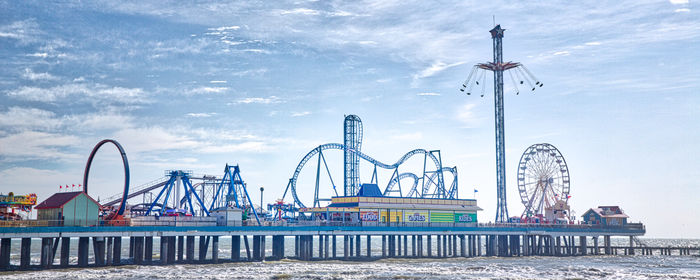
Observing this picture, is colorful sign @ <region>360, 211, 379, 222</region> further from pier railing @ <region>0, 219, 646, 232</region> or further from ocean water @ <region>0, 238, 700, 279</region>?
ocean water @ <region>0, 238, 700, 279</region>

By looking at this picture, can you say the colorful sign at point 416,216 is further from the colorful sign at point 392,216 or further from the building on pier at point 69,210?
the building on pier at point 69,210

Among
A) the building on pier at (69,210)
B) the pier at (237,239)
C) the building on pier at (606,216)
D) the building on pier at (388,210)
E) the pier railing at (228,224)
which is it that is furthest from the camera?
the building on pier at (606,216)

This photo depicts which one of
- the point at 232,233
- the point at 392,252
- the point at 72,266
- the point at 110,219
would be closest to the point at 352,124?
the point at 392,252

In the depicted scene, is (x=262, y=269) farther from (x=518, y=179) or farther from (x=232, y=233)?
(x=518, y=179)

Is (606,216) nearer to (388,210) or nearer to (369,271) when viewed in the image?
(388,210)

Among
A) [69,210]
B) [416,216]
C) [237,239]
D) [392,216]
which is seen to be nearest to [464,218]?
[416,216]

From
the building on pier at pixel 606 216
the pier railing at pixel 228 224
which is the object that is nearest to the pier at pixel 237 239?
the pier railing at pixel 228 224
